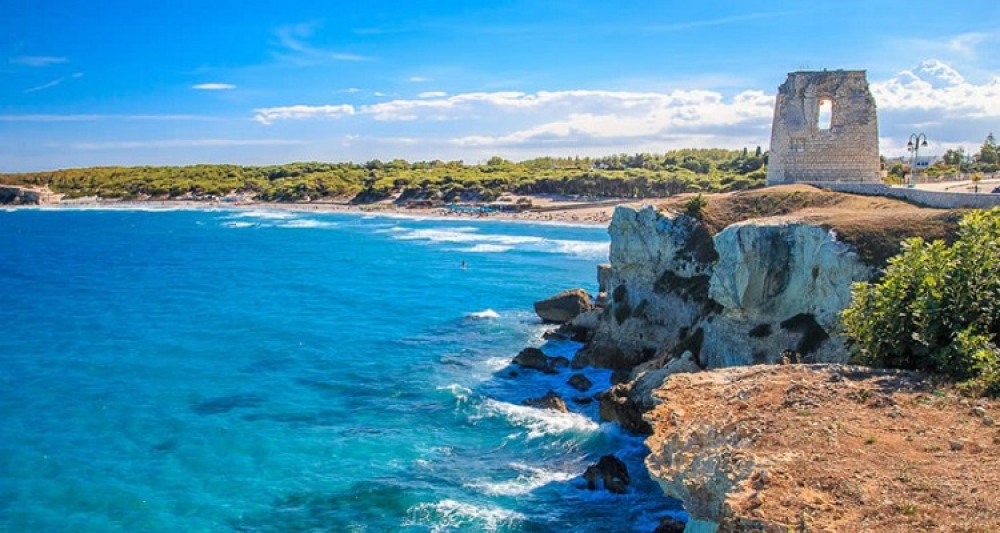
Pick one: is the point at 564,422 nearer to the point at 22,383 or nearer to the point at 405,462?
the point at 405,462

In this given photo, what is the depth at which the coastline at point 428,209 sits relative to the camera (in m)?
116

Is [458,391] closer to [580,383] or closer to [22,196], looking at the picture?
[580,383]

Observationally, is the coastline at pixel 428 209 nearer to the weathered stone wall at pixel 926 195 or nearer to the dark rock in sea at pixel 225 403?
the weathered stone wall at pixel 926 195

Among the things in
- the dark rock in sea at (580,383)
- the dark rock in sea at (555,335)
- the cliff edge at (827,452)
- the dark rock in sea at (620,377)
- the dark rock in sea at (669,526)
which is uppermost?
the cliff edge at (827,452)

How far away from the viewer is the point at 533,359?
3866cm

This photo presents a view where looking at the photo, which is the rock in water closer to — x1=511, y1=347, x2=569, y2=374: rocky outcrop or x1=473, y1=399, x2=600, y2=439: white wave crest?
x1=511, y1=347, x2=569, y2=374: rocky outcrop

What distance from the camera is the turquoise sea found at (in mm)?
23531

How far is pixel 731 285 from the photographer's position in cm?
3067

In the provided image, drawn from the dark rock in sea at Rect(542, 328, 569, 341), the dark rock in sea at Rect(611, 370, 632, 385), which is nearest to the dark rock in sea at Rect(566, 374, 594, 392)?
the dark rock in sea at Rect(611, 370, 632, 385)

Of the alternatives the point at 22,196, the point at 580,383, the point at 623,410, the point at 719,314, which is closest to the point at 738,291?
the point at 719,314

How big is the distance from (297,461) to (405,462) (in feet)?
12.6

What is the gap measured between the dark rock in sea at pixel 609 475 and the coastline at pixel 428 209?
6366 centimetres

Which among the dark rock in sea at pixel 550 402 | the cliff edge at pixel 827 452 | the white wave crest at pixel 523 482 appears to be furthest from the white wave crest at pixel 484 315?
the cliff edge at pixel 827 452

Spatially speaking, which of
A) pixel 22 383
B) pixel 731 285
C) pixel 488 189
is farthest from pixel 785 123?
pixel 488 189
